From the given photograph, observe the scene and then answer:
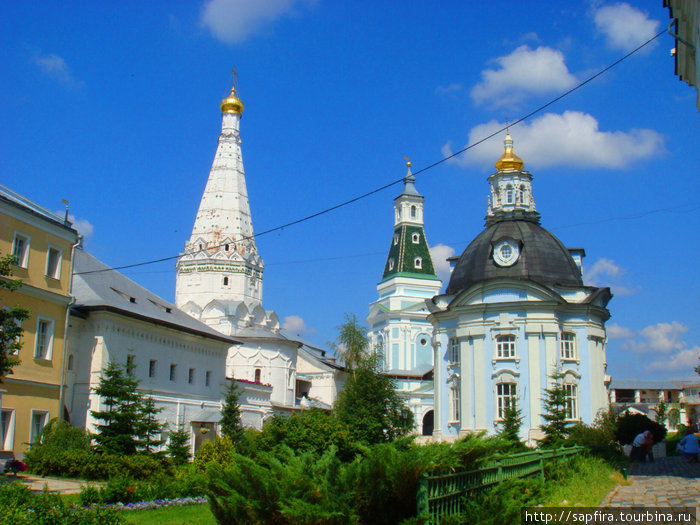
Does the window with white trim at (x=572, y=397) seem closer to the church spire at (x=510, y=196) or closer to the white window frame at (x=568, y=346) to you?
the white window frame at (x=568, y=346)

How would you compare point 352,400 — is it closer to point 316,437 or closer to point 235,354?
point 235,354

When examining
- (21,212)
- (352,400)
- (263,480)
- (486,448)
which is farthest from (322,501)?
(352,400)

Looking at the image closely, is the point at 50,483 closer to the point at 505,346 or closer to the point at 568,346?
the point at 505,346

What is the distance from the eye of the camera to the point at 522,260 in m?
43.3

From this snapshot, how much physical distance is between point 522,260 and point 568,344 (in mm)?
5585

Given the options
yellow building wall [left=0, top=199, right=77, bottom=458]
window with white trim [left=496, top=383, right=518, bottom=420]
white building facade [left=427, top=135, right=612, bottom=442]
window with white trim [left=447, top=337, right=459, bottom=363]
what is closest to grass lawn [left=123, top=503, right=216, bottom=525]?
yellow building wall [left=0, top=199, right=77, bottom=458]

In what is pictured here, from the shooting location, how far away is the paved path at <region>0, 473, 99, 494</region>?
1728 centimetres

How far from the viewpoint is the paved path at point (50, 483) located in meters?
17.3

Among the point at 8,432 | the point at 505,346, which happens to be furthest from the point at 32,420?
the point at 505,346

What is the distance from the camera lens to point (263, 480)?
8102 mm

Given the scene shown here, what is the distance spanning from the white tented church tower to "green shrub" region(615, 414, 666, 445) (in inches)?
1080

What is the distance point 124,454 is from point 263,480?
51.8 ft

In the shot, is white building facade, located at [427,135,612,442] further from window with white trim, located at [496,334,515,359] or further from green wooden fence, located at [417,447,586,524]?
green wooden fence, located at [417,447,586,524]

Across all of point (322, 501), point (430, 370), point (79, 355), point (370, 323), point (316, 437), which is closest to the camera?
point (322, 501)
